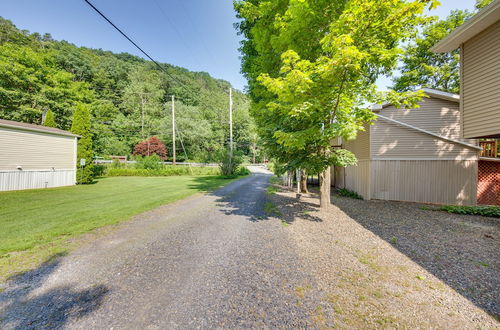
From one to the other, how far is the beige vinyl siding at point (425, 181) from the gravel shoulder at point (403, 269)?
294cm

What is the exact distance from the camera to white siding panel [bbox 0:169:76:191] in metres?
10.5

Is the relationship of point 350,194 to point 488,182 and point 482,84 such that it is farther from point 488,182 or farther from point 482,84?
point 482,84

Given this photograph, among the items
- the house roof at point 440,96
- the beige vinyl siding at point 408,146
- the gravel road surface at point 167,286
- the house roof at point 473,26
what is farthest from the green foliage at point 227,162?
the house roof at point 473,26

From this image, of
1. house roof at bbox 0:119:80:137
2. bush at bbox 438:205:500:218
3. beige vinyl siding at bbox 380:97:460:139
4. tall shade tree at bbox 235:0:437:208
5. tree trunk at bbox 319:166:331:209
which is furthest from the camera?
house roof at bbox 0:119:80:137

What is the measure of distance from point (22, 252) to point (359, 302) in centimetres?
559

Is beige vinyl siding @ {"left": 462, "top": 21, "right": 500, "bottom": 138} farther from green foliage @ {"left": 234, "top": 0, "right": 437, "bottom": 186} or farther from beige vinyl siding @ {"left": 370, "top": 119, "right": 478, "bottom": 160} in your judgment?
green foliage @ {"left": 234, "top": 0, "right": 437, "bottom": 186}

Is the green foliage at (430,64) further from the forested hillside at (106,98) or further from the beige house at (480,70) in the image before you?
the forested hillside at (106,98)

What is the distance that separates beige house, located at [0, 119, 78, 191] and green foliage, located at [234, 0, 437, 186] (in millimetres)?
14929

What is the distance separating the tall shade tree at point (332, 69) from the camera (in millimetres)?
4012

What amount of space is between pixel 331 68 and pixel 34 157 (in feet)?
56.7

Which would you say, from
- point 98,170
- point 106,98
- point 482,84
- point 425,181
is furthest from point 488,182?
point 106,98

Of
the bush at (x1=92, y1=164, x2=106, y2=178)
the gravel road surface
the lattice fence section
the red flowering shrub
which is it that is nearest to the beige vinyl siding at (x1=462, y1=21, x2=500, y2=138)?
the lattice fence section

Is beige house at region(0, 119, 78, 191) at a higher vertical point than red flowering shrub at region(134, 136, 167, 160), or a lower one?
lower

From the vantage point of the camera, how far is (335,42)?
3.75 m
